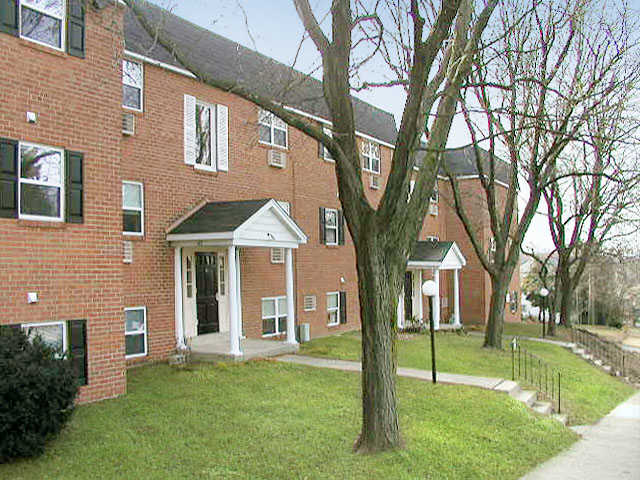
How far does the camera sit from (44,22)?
927cm

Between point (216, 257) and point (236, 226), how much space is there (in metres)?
2.56

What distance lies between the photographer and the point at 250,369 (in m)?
12.2

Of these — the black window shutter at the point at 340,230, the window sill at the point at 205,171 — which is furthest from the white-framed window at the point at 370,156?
the window sill at the point at 205,171

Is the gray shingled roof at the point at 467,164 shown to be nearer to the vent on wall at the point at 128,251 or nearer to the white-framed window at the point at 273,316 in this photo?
the white-framed window at the point at 273,316

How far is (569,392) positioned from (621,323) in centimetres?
3807

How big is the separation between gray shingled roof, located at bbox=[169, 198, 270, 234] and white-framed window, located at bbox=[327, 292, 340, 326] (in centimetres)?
696

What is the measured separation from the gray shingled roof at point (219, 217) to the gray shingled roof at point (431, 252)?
451 inches

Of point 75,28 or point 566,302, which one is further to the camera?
point 566,302

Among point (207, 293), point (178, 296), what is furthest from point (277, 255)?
point (178, 296)

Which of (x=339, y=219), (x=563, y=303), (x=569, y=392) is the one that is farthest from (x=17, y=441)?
(x=563, y=303)

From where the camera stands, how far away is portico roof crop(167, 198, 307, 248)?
13.1 meters

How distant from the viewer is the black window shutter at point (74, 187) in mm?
9391

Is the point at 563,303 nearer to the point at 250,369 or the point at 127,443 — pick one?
the point at 250,369

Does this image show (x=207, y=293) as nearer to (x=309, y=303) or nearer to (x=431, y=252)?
(x=309, y=303)
